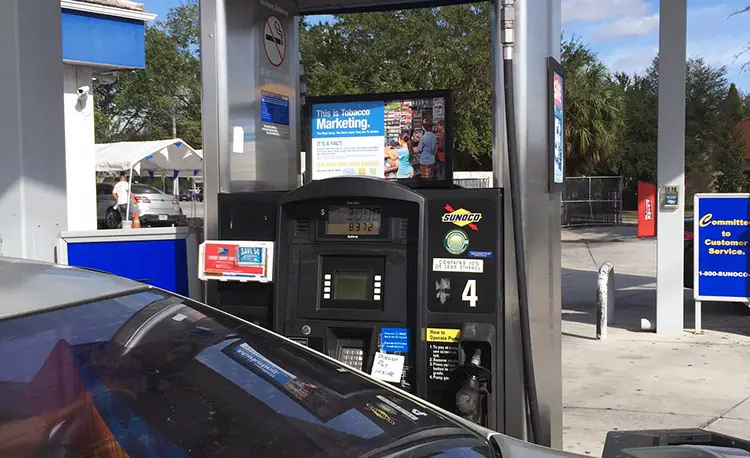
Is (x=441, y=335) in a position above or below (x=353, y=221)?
below

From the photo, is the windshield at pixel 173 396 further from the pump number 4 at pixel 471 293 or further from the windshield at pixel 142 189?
the windshield at pixel 142 189

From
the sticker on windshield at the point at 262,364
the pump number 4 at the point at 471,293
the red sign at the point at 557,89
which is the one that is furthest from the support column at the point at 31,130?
the red sign at the point at 557,89

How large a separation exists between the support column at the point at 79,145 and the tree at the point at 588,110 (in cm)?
1950

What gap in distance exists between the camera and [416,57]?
1991cm

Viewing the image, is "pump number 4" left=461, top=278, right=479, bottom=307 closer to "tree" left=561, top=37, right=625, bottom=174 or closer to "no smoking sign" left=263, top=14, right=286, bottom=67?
"no smoking sign" left=263, top=14, right=286, bottom=67

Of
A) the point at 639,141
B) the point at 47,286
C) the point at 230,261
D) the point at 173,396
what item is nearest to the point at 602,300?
the point at 230,261

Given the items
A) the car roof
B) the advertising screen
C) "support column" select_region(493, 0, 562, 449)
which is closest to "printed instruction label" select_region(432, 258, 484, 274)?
"support column" select_region(493, 0, 562, 449)

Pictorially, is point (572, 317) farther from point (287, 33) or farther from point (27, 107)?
point (27, 107)

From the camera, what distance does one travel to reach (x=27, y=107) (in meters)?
3.84

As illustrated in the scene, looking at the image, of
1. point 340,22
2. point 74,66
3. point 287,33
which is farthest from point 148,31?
point 287,33

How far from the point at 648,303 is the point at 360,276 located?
9.57 meters

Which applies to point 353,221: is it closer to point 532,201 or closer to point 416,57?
point 532,201

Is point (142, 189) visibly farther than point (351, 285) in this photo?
Yes

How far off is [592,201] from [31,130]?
94.5ft
